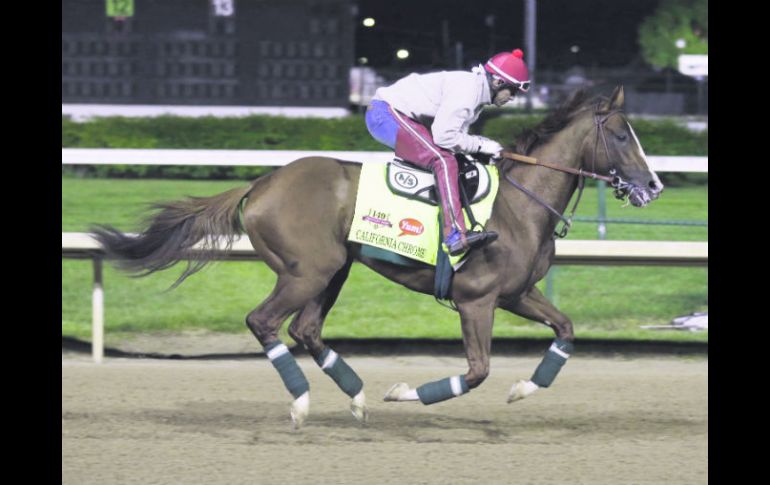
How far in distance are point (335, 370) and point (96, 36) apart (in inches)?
421

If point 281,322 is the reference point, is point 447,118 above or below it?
above

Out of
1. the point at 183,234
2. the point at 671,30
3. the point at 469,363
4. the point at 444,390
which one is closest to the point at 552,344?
the point at 469,363

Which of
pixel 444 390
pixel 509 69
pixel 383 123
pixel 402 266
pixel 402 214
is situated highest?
pixel 509 69

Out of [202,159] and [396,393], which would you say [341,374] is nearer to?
[396,393]

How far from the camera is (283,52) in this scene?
16156 mm

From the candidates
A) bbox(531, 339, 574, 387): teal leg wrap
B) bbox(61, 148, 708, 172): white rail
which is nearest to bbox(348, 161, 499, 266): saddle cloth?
bbox(531, 339, 574, 387): teal leg wrap

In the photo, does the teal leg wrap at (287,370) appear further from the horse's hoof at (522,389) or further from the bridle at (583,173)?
the bridle at (583,173)

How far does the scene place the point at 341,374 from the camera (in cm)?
608

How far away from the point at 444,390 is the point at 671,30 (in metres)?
10.9

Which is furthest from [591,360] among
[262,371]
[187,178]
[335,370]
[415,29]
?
[415,29]

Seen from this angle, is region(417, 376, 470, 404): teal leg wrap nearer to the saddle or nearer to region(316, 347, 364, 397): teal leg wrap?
region(316, 347, 364, 397): teal leg wrap

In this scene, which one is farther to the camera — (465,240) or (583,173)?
(583,173)

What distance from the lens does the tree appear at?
52.0 feet

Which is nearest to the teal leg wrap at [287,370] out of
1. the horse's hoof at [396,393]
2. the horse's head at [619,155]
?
the horse's hoof at [396,393]
